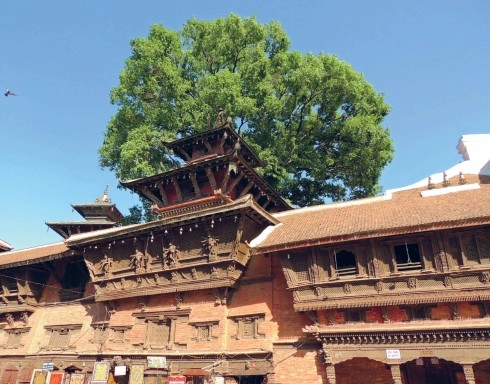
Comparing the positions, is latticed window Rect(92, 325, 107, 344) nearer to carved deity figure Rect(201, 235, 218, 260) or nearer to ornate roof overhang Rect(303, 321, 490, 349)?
carved deity figure Rect(201, 235, 218, 260)

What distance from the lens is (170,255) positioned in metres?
16.1

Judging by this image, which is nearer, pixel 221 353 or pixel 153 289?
pixel 221 353

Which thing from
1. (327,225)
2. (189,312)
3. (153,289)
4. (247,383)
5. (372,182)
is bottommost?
(247,383)

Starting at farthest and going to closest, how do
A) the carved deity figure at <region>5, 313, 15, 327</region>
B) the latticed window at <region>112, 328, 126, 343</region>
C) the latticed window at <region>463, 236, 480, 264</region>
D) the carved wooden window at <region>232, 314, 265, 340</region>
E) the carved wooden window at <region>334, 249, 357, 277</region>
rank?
1. the carved deity figure at <region>5, 313, 15, 327</region>
2. the latticed window at <region>112, 328, 126, 343</region>
3. the carved wooden window at <region>232, 314, 265, 340</region>
4. the carved wooden window at <region>334, 249, 357, 277</region>
5. the latticed window at <region>463, 236, 480, 264</region>

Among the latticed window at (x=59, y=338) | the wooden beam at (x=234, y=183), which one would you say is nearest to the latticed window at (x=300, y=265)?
the wooden beam at (x=234, y=183)

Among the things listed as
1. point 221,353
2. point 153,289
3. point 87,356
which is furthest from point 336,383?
point 87,356

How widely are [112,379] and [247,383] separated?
6.42 m

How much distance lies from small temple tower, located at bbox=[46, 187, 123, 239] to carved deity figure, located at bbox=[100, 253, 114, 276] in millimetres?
9969

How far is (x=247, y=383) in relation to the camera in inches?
528

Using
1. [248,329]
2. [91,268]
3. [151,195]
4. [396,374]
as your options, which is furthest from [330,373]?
[151,195]

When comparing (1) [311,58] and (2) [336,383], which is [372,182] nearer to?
(1) [311,58]

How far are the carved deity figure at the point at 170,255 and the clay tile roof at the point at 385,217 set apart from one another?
4024 millimetres

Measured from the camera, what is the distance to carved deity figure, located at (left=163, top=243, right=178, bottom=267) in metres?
16.0

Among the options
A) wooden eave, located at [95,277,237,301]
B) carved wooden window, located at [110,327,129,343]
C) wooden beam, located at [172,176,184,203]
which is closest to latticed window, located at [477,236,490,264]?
wooden eave, located at [95,277,237,301]
